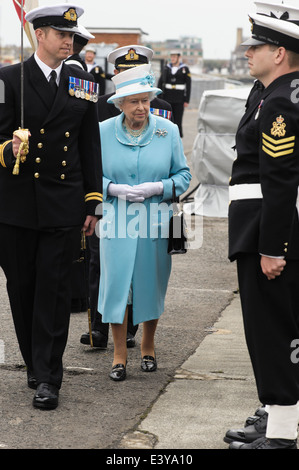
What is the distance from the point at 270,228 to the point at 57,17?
1.66 m

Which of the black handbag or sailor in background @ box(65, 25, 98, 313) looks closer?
the black handbag

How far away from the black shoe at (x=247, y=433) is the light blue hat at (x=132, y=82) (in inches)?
79.9

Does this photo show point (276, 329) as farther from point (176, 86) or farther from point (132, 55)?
point (176, 86)

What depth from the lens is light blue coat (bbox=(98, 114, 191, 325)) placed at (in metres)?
5.47

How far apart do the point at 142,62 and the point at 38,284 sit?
198cm

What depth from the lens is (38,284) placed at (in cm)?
493

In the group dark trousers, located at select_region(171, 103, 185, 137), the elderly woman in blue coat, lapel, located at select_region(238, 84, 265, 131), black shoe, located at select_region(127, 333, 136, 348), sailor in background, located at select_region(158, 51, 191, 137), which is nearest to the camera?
lapel, located at select_region(238, 84, 265, 131)

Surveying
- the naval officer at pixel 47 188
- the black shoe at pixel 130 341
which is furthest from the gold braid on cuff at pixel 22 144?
the black shoe at pixel 130 341

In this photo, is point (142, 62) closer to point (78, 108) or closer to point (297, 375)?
point (78, 108)

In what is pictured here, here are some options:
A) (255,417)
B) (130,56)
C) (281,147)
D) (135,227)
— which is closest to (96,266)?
(135,227)

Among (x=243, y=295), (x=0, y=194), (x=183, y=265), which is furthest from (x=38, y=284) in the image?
(x=183, y=265)

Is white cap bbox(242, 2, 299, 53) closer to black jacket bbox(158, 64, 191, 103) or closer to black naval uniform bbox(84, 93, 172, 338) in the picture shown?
black naval uniform bbox(84, 93, 172, 338)

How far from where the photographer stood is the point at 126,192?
5422 millimetres

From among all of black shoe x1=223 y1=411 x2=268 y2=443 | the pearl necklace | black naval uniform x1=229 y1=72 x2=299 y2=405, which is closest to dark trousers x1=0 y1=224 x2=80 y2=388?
the pearl necklace
